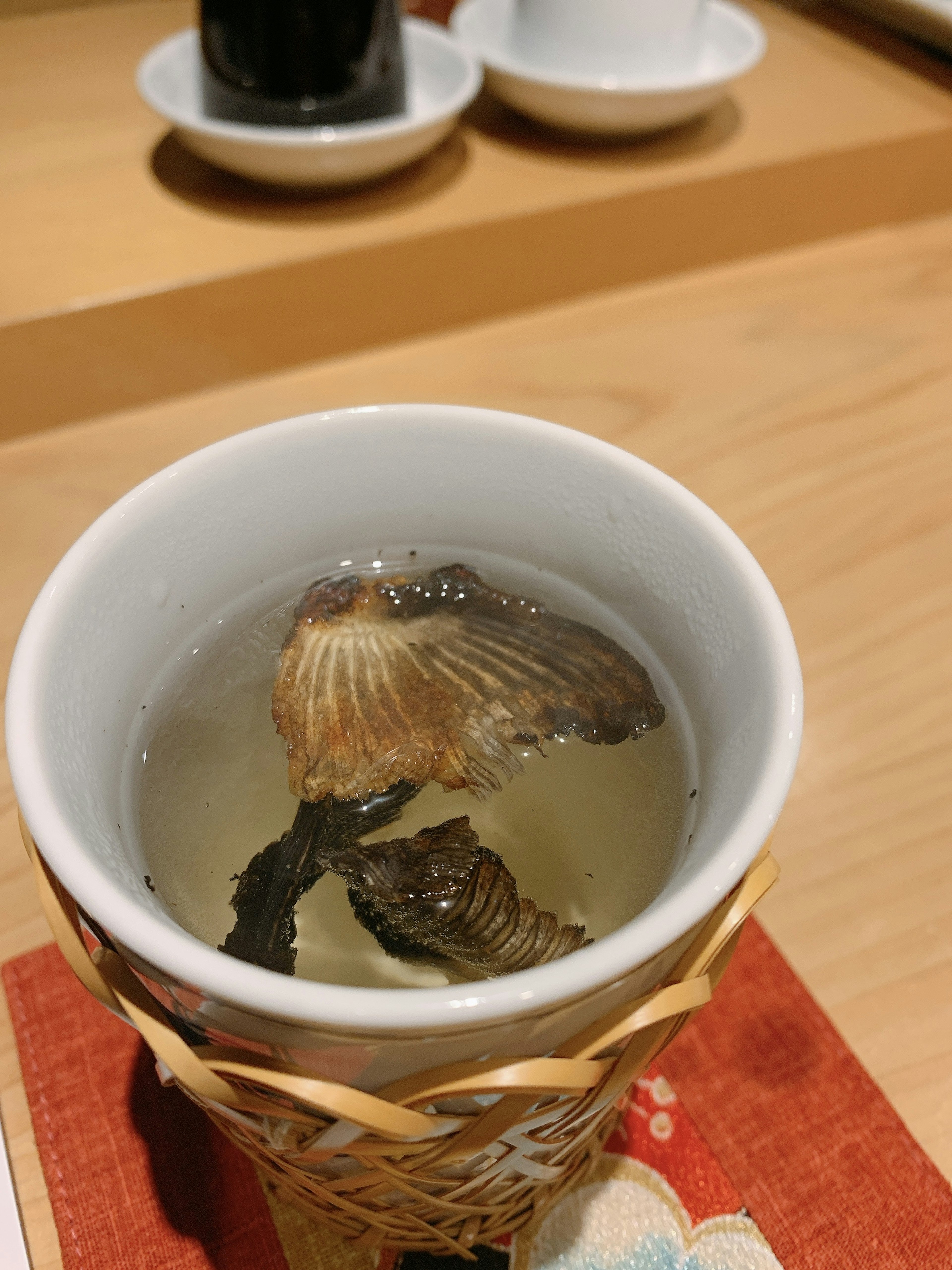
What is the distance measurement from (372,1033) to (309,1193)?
0.18 m

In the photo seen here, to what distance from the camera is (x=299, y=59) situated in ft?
2.86

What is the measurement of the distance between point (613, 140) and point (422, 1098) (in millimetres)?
1058

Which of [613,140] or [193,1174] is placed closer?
[193,1174]

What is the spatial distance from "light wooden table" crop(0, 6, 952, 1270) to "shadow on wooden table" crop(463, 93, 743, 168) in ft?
0.44

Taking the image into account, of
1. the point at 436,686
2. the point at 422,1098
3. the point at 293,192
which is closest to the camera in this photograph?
the point at 422,1098

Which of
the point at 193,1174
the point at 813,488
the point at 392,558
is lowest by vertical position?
the point at 193,1174

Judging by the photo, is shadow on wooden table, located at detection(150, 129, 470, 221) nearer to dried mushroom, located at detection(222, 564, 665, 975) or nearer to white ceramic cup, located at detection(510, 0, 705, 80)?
white ceramic cup, located at detection(510, 0, 705, 80)

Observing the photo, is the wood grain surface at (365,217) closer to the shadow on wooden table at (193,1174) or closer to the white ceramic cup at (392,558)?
the white ceramic cup at (392,558)

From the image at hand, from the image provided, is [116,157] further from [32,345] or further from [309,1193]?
[309,1193]

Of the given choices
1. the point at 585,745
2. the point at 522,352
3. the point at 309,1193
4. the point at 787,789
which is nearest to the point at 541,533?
the point at 585,745

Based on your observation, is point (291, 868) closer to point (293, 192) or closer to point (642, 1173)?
point (642, 1173)

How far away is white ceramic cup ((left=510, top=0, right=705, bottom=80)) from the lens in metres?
0.97

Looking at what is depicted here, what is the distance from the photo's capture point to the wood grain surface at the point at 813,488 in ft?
1.90

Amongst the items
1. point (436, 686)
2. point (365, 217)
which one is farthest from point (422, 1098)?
point (365, 217)
